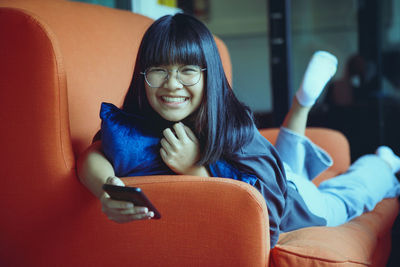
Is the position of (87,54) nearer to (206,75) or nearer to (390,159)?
(206,75)

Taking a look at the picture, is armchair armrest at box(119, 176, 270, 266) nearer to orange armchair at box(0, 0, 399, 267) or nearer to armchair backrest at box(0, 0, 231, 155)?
orange armchair at box(0, 0, 399, 267)

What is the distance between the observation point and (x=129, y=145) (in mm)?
898

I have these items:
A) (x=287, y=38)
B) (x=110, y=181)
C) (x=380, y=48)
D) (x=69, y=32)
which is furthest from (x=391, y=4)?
(x=110, y=181)

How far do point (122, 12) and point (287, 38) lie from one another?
6.22 feet

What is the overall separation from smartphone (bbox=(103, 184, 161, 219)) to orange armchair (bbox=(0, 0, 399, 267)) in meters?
0.11

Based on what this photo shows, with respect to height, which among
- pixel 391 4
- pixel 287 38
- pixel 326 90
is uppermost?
pixel 391 4

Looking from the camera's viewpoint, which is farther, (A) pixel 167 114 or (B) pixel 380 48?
(B) pixel 380 48

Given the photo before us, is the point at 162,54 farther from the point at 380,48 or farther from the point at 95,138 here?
the point at 380,48

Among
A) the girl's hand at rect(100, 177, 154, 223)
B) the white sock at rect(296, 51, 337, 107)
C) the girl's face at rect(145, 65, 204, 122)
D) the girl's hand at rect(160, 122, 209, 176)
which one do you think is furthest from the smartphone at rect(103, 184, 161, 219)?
the white sock at rect(296, 51, 337, 107)

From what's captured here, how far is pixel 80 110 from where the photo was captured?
3.46 ft

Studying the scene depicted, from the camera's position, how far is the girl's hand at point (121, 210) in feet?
2.38

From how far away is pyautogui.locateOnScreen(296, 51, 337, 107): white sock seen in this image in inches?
56.3

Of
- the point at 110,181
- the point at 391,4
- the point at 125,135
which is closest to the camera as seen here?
the point at 110,181

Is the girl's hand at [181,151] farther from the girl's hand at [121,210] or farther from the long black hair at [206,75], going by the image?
the girl's hand at [121,210]
